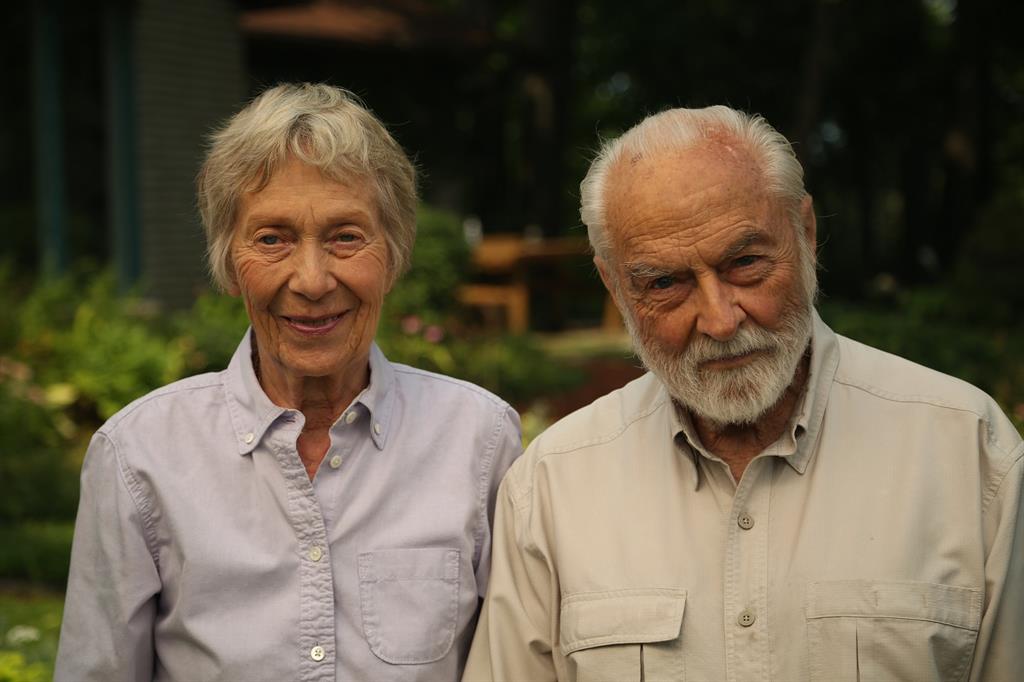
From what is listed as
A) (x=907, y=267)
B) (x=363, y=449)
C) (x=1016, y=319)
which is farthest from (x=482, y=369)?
(x=907, y=267)

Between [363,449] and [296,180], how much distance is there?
62cm

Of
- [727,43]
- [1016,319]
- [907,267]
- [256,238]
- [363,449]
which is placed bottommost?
[363,449]

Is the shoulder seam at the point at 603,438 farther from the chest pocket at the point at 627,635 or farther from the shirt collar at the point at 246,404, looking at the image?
the shirt collar at the point at 246,404

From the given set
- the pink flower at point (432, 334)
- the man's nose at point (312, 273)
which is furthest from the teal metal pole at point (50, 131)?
the man's nose at point (312, 273)

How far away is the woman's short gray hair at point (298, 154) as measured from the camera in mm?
2529

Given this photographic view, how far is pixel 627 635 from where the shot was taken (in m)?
2.35

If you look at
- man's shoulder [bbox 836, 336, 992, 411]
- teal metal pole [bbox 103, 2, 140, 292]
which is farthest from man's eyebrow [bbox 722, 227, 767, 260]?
teal metal pole [bbox 103, 2, 140, 292]

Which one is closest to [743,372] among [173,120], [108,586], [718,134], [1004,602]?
[718,134]

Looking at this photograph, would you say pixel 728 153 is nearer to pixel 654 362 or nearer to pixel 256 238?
pixel 654 362

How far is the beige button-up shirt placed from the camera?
7.31ft

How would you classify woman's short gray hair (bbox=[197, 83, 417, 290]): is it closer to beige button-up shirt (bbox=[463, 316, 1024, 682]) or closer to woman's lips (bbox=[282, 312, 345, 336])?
woman's lips (bbox=[282, 312, 345, 336])

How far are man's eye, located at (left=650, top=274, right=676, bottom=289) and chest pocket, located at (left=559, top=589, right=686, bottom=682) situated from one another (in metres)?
0.63

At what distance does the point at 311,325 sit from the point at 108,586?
0.71 meters

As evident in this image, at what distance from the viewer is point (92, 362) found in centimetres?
796
